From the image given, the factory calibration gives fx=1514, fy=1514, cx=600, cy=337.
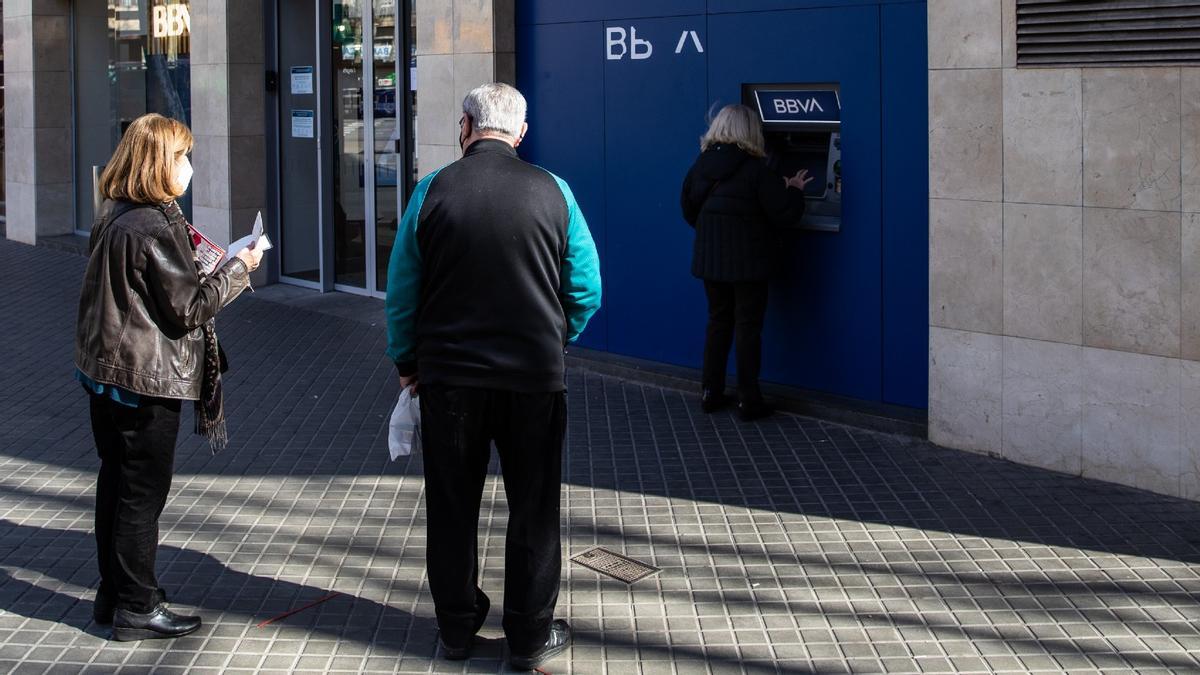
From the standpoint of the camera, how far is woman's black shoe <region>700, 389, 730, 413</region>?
27.3 feet

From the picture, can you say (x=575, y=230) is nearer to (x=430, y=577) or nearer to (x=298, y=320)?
(x=430, y=577)

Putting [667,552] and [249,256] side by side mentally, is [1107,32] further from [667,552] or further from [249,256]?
[249,256]

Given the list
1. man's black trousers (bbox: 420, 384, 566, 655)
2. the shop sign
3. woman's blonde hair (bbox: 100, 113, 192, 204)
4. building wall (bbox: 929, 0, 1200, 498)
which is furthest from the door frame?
man's black trousers (bbox: 420, 384, 566, 655)

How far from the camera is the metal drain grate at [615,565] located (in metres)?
5.62

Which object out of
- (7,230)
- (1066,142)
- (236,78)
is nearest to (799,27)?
(1066,142)

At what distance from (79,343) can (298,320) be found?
22.1ft

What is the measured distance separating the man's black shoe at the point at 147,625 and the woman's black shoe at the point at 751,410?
12.6ft

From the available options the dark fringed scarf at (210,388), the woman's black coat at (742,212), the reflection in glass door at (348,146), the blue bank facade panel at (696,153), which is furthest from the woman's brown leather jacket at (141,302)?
the reflection in glass door at (348,146)

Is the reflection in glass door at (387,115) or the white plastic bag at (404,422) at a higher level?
the reflection in glass door at (387,115)

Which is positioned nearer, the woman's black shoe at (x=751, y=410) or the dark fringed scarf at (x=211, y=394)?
the dark fringed scarf at (x=211, y=394)

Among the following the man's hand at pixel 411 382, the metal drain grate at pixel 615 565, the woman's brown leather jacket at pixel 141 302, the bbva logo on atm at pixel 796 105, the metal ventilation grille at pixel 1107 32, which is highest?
the metal ventilation grille at pixel 1107 32

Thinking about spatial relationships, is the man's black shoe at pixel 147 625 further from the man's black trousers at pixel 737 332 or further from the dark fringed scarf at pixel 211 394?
the man's black trousers at pixel 737 332

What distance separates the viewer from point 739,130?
8031 mm

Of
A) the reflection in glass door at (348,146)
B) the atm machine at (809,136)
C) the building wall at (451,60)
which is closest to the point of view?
the atm machine at (809,136)
